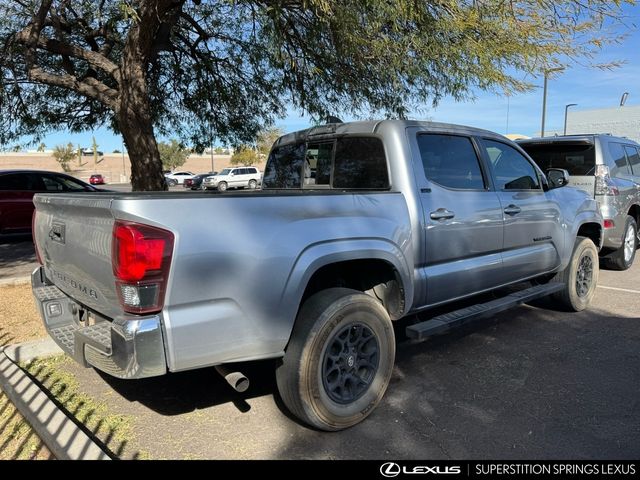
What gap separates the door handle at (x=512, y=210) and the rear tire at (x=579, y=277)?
4.42ft

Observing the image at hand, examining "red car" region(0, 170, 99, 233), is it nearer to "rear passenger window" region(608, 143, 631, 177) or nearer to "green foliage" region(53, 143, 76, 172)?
"rear passenger window" region(608, 143, 631, 177)

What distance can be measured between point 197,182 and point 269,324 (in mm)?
44602

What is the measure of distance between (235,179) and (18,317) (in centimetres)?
3584

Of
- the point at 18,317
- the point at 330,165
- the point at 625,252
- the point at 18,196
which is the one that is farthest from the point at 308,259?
the point at 18,196

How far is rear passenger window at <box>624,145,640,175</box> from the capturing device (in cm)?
844

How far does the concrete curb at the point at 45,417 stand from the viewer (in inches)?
112

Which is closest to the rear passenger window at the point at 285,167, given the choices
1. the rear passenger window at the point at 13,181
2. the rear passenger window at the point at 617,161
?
the rear passenger window at the point at 617,161

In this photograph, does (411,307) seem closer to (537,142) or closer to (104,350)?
(104,350)

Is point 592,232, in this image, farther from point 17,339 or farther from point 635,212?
point 17,339

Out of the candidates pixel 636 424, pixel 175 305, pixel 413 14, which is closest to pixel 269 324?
pixel 175 305

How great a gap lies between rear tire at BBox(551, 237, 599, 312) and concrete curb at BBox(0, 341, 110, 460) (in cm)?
479

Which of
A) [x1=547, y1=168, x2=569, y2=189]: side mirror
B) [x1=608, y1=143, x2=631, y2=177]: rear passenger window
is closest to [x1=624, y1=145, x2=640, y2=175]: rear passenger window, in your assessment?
[x1=608, y1=143, x2=631, y2=177]: rear passenger window

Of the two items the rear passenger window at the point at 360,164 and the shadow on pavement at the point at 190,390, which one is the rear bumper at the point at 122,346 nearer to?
the shadow on pavement at the point at 190,390
